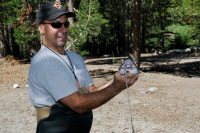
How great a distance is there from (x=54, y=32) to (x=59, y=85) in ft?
1.56

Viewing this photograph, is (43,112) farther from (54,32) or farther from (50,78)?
(54,32)

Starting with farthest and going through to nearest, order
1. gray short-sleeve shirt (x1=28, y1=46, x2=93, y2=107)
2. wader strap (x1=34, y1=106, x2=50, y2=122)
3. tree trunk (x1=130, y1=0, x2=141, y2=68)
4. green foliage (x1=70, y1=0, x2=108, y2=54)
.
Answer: tree trunk (x1=130, y1=0, x2=141, y2=68), green foliage (x1=70, y1=0, x2=108, y2=54), wader strap (x1=34, y1=106, x2=50, y2=122), gray short-sleeve shirt (x1=28, y1=46, x2=93, y2=107)

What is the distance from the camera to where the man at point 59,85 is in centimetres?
219

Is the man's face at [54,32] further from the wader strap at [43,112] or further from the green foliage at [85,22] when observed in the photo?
the green foliage at [85,22]

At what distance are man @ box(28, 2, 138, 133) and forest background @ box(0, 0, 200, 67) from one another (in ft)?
31.6

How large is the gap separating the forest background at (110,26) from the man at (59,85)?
963 centimetres

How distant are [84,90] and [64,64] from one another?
0.34 m

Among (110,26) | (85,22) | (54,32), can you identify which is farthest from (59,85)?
(110,26)

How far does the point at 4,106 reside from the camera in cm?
966

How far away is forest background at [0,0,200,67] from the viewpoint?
12516 mm

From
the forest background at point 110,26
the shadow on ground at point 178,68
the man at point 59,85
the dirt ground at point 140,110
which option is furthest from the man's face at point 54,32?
the shadow on ground at point 178,68

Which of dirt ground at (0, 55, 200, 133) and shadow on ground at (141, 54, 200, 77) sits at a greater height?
dirt ground at (0, 55, 200, 133)

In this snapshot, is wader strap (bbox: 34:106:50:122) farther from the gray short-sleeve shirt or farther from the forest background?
the forest background

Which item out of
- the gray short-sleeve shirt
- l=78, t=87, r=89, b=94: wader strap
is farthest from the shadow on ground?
the gray short-sleeve shirt
